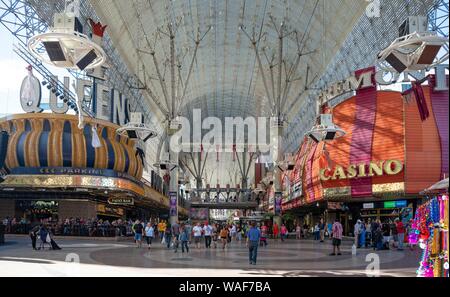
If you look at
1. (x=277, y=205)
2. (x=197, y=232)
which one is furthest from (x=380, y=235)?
(x=277, y=205)

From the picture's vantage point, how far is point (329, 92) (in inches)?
1599

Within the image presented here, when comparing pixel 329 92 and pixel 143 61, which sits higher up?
pixel 143 61

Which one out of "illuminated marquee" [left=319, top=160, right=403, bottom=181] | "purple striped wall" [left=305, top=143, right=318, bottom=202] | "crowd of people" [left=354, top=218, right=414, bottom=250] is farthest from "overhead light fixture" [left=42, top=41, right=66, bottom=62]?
"purple striped wall" [left=305, top=143, right=318, bottom=202]

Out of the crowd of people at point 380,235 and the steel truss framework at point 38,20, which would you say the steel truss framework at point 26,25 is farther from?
the crowd of people at point 380,235

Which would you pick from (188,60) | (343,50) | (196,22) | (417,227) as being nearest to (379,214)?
(343,50)

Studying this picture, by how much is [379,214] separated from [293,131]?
48.8m

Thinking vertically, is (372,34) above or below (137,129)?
above

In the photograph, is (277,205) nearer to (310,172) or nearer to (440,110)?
(310,172)

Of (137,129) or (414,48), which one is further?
(137,129)

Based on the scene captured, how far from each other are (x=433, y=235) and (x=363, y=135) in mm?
24914

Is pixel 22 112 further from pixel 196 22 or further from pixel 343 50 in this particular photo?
pixel 343 50

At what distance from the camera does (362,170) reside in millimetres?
34375

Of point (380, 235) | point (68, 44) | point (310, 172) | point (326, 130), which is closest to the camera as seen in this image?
point (68, 44)

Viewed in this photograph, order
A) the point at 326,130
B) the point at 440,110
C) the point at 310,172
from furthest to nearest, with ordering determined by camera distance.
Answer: the point at 310,172, the point at 440,110, the point at 326,130
